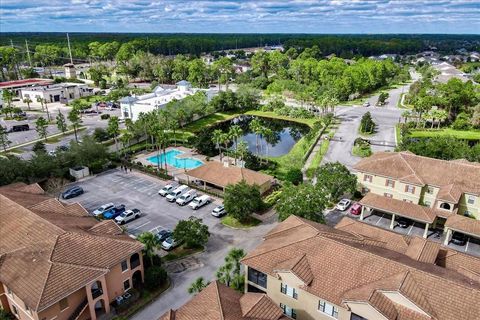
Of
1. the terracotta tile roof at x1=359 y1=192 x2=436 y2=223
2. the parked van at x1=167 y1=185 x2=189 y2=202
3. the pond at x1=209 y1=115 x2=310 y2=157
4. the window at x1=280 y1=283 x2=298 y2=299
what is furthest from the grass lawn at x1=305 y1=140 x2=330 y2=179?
the window at x1=280 y1=283 x2=298 y2=299

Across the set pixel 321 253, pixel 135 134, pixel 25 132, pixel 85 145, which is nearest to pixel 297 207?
pixel 321 253

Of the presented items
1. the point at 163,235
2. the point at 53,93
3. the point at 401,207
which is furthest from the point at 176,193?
the point at 53,93

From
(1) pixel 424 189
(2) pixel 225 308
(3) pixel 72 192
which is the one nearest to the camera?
(2) pixel 225 308

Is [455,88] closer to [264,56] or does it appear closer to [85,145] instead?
[264,56]

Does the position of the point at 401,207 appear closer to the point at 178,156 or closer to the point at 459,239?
the point at 459,239

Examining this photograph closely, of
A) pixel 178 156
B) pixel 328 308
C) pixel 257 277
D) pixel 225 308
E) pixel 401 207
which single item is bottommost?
pixel 178 156
